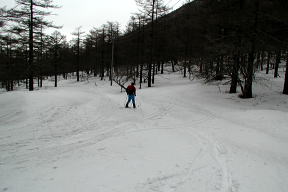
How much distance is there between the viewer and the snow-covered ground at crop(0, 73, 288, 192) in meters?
4.10

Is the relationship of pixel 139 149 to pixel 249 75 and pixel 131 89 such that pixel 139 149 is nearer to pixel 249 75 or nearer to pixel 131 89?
pixel 131 89

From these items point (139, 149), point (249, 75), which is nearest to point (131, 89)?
point (139, 149)

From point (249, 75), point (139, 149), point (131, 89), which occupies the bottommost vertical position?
point (139, 149)

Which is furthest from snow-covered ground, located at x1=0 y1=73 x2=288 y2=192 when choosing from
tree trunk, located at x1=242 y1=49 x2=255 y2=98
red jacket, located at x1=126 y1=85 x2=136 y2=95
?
tree trunk, located at x1=242 y1=49 x2=255 y2=98

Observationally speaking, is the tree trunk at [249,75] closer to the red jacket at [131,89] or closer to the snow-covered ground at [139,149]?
the snow-covered ground at [139,149]

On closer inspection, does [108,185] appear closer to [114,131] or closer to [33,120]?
[114,131]

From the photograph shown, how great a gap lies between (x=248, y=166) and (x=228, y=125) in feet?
13.5

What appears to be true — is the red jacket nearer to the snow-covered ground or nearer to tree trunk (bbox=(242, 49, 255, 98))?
the snow-covered ground

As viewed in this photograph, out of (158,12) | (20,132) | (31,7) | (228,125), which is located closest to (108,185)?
(20,132)

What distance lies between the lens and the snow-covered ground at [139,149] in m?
4.10

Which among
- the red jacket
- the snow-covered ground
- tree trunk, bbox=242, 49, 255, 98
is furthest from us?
tree trunk, bbox=242, 49, 255, 98

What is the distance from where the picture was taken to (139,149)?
589 cm

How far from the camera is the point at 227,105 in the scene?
12930 mm

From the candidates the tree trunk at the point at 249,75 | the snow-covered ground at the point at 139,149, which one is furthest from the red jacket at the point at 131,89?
the tree trunk at the point at 249,75
